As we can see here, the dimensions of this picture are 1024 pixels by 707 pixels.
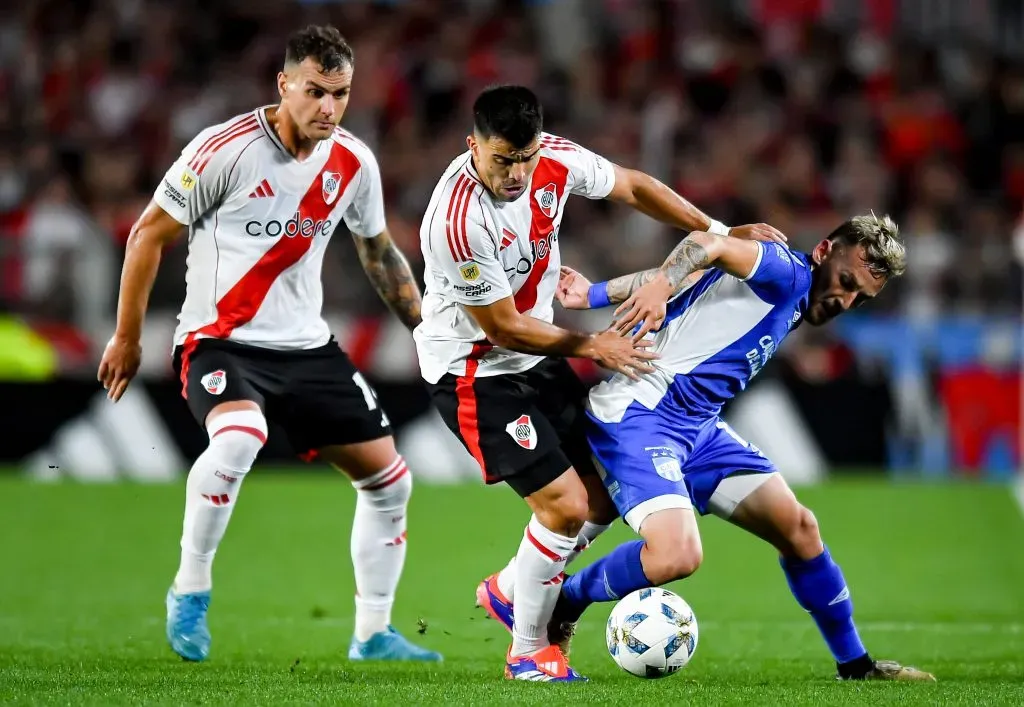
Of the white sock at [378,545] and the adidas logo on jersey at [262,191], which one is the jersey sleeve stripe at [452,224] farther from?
the white sock at [378,545]

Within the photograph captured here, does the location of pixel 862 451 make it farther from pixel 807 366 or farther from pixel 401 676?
pixel 401 676

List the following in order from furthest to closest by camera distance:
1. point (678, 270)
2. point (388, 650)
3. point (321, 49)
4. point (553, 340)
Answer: point (388, 650) < point (321, 49) < point (553, 340) < point (678, 270)

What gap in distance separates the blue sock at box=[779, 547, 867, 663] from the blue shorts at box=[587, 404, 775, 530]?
44cm

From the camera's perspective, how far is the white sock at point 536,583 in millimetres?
6027

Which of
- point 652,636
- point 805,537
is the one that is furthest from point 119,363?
point 805,537

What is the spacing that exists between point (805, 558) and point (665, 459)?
0.76 metres

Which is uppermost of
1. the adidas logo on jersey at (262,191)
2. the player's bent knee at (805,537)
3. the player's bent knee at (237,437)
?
the adidas logo on jersey at (262,191)

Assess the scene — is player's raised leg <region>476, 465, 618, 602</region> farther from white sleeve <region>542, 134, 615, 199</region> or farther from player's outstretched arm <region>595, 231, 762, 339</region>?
white sleeve <region>542, 134, 615, 199</region>

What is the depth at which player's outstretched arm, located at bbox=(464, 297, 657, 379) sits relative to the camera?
5867mm

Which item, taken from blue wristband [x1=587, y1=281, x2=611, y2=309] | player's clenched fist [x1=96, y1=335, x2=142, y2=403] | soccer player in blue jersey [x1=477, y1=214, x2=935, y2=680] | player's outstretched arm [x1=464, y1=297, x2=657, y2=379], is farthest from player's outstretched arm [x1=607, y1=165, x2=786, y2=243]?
player's clenched fist [x1=96, y1=335, x2=142, y2=403]

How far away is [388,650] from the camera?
22.2 ft

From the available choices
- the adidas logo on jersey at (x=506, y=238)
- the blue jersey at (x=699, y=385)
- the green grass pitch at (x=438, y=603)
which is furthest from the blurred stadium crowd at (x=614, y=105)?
the adidas logo on jersey at (x=506, y=238)

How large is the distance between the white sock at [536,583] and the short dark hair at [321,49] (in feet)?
6.86

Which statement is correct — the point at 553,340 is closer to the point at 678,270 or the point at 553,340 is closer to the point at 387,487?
the point at 678,270
